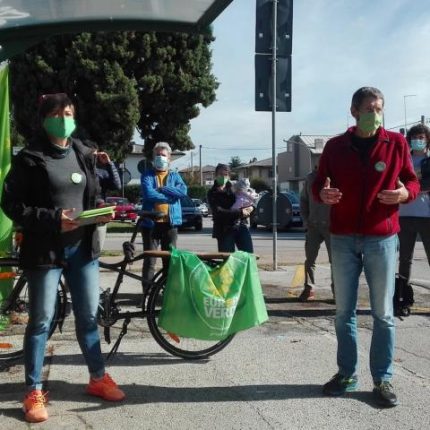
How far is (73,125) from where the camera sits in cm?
371

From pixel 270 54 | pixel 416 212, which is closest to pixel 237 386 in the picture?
pixel 416 212

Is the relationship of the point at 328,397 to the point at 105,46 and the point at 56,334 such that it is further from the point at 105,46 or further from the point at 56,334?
the point at 105,46

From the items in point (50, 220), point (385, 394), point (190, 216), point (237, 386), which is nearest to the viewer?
point (50, 220)

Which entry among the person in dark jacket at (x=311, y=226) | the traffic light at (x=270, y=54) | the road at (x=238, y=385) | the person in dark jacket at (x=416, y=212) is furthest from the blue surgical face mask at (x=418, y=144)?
the traffic light at (x=270, y=54)

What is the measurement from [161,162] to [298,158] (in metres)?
65.1

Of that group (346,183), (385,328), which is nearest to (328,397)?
(385,328)

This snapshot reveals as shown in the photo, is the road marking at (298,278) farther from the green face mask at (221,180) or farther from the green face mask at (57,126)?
the green face mask at (57,126)

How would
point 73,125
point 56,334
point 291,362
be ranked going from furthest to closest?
1. point 56,334
2. point 291,362
3. point 73,125

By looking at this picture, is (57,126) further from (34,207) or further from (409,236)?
(409,236)

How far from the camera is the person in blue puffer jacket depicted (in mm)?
6137

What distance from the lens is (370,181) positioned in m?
3.83

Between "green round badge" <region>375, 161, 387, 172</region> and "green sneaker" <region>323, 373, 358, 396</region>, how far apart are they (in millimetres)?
1443

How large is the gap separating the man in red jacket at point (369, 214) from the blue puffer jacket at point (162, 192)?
7.88 ft

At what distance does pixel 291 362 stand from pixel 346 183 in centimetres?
165
